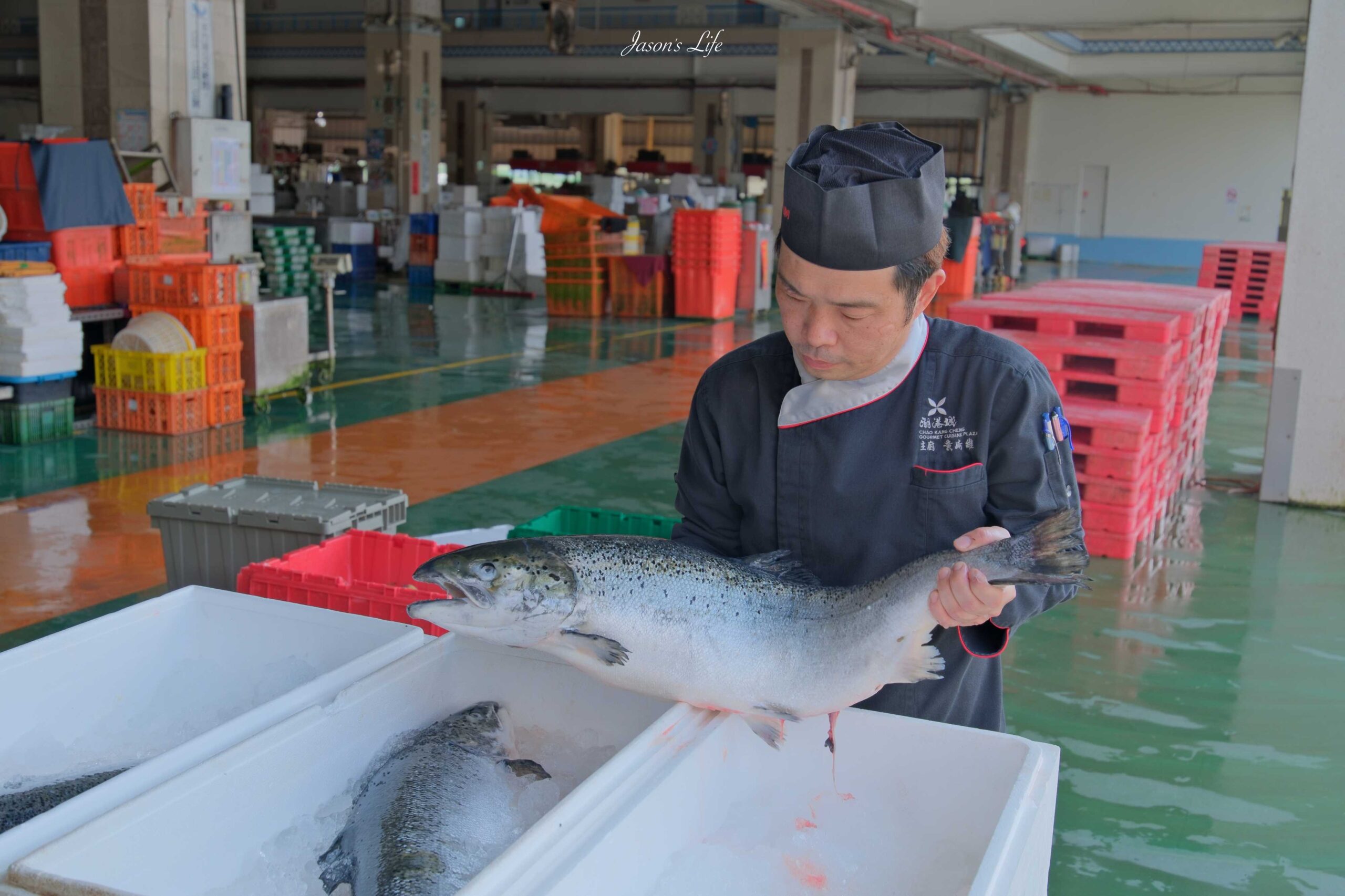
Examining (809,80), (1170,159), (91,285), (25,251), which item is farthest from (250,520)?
(1170,159)

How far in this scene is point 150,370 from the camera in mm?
7613

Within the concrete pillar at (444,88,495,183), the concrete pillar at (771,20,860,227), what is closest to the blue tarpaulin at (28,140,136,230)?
the concrete pillar at (771,20,860,227)

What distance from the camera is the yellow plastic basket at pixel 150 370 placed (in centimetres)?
757

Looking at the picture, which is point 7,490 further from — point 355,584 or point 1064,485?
point 1064,485

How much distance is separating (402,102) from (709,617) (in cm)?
1868

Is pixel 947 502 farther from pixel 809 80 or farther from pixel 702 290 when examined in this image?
pixel 809 80

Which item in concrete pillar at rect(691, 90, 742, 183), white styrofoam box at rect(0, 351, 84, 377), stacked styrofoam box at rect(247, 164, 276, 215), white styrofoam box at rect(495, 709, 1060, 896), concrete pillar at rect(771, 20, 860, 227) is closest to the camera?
white styrofoam box at rect(495, 709, 1060, 896)

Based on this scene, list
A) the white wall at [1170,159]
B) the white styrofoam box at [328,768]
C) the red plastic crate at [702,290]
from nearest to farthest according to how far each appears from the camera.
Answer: the white styrofoam box at [328,768] → the red plastic crate at [702,290] → the white wall at [1170,159]

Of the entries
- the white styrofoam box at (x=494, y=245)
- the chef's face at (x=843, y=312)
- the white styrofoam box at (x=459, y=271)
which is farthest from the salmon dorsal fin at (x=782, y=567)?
the white styrofoam box at (x=459, y=271)

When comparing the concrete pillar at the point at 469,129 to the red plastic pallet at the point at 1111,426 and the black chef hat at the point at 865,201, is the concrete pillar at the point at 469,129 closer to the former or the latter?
the red plastic pallet at the point at 1111,426

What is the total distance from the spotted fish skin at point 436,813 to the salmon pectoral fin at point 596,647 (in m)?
0.28

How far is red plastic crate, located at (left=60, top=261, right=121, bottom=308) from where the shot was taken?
7.89 m

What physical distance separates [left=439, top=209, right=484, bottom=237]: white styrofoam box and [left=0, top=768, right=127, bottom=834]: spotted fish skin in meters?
15.6

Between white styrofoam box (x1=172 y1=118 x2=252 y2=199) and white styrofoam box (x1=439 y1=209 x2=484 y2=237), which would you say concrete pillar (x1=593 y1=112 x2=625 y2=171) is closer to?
white styrofoam box (x1=439 y1=209 x2=484 y2=237)
